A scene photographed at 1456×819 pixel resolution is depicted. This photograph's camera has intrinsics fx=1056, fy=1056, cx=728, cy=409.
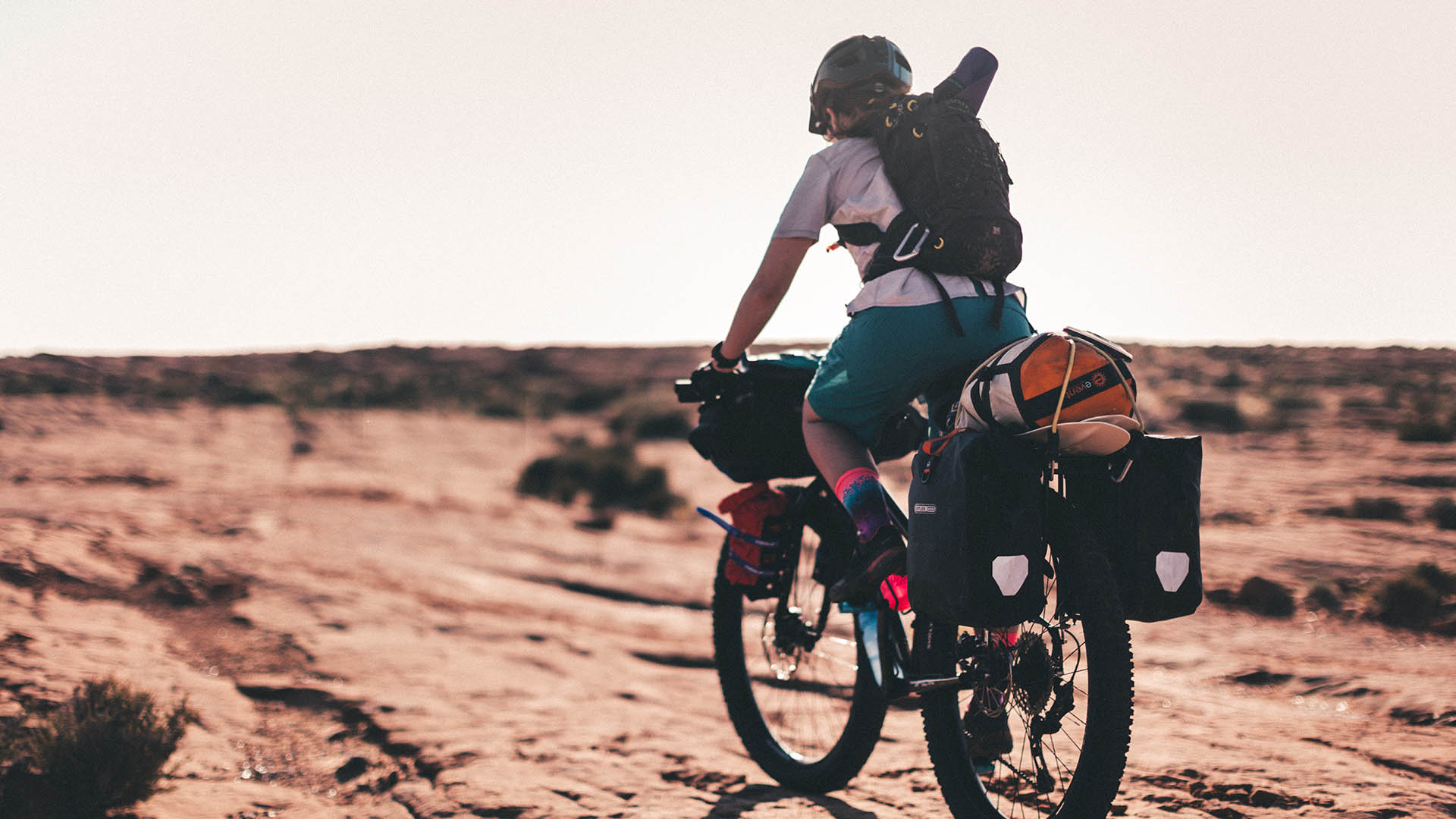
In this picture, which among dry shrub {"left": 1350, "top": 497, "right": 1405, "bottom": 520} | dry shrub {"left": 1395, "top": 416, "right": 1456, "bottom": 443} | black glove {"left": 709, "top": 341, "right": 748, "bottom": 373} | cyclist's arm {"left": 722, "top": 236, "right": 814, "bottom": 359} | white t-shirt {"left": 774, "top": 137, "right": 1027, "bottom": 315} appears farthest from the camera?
dry shrub {"left": 1395, "top": 416, "right": 1456, "bottom": 443}

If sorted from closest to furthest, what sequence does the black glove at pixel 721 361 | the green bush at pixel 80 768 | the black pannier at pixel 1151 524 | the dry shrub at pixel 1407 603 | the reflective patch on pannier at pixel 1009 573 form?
the reflective patch on pannier at pixel 1009 573 → the black pannier at pixel 1151 524 → the black glove at pixel 721 361 → the green bush at pixel 80 768 → the dry shrub at pixel 1407 603

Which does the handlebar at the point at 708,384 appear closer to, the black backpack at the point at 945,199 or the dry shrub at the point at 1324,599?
the black backpack at the point at 945,199

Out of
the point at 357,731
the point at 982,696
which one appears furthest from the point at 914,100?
the point at 357,731

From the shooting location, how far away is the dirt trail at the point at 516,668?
382 centimetres

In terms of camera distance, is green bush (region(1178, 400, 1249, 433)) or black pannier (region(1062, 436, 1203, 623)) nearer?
black pannier (region(1062, 436, 1203, 623))

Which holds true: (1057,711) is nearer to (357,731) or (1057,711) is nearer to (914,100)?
(914,100)

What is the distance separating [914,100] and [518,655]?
454cm

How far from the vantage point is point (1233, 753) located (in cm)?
404

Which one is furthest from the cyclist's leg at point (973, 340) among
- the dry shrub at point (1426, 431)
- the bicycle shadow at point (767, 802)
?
the dry shrub at point (1426, 431)

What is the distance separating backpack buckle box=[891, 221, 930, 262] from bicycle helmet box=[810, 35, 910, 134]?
587 millimetres

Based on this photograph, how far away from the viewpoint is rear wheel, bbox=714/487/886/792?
3.72 metres

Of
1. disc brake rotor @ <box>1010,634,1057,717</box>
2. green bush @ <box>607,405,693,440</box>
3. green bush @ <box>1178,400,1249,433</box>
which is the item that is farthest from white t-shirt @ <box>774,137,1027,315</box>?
green bush @ <box>607,405,693,440</box>

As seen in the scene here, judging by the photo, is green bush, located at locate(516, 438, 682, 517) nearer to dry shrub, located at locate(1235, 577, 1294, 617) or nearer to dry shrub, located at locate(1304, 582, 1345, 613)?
dry shrub, located at locate(1235, 577, 1294, 617)

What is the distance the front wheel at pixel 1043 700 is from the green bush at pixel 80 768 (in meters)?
2.89
